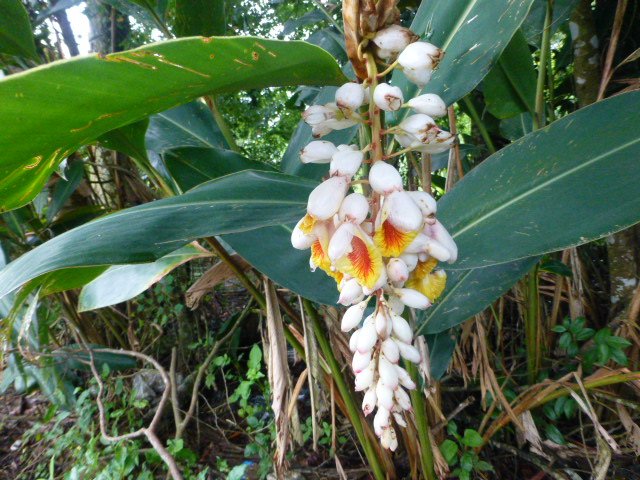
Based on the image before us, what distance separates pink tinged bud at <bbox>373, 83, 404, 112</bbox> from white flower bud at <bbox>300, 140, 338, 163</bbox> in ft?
0.29

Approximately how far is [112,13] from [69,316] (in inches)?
53.6

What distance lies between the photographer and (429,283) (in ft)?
1.68

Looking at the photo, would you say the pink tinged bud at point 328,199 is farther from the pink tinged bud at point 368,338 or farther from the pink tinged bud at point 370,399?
the pink tinged bud at point 370,399

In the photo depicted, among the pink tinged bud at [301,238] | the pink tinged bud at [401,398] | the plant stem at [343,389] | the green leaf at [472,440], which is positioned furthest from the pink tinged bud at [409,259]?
the green leaf at [472,440]

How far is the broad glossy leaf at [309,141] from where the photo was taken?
827 mm

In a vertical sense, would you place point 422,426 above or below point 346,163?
below

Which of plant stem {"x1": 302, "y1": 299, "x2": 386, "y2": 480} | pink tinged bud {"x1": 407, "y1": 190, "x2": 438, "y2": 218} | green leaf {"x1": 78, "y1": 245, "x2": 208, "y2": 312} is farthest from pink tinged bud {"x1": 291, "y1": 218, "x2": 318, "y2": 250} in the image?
green leaf {"x1": 78, "y1": 245, "x2": 208, "y2": 312}

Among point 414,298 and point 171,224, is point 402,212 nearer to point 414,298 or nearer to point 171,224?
point 414,298

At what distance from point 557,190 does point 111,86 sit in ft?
1.83

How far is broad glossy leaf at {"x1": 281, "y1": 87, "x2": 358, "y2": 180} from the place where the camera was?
0.83m

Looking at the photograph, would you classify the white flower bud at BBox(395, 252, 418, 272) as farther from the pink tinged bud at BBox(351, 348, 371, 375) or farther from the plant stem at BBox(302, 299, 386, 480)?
the plant stem at BBox(302, 299, 386, 480)

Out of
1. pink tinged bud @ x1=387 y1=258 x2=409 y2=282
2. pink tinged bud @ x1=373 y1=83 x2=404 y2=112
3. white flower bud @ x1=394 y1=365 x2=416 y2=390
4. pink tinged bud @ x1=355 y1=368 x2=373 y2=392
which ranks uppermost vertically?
pink tinged bud @ x1=373 y1=83 x2=404 y2=112

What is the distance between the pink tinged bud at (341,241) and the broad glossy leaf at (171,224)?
0.16 m

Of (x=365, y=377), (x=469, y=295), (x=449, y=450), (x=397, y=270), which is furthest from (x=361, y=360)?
(x=449, y=450)
